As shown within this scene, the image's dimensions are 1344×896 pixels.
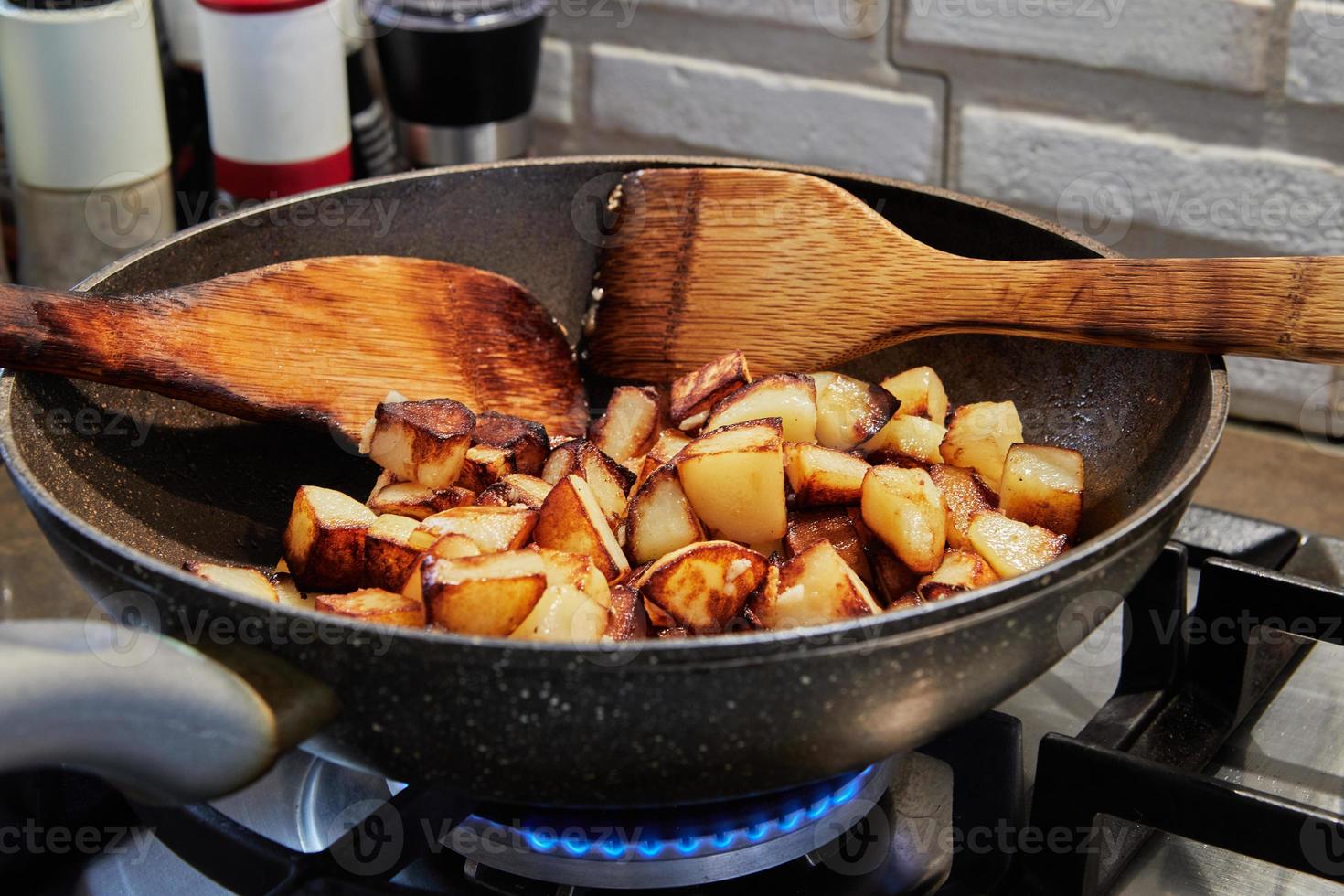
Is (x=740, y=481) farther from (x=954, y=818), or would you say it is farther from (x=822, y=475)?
(x=954, y=818)

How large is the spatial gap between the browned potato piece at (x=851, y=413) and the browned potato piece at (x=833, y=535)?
0.10m

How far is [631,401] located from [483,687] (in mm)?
596

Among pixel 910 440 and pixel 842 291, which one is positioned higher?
pixel 842 291

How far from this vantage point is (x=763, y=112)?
6.68 feet

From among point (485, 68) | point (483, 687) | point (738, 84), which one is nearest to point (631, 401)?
point (483, 687)

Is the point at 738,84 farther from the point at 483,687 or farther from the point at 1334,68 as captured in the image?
the point at 483,687

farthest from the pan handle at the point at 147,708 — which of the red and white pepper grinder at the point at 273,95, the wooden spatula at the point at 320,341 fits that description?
the red and white pepper grinder at the point at 273,95

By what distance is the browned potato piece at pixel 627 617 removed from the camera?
2.88 ft

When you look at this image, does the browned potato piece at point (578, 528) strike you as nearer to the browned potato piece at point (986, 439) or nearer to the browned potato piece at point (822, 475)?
the browned potato piece at point (822, 475)

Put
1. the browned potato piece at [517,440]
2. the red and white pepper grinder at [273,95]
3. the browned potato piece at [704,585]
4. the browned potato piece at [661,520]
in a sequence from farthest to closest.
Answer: the red and white pepper grinder at [273,95]
the browned potato piece at [517,440]
the browned potato piece at [661,520]
the browned potato piece at [704,585]

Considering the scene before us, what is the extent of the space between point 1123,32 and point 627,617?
4.04 feet

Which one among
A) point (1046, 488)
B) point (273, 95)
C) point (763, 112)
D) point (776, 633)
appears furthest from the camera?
point (763, 112)

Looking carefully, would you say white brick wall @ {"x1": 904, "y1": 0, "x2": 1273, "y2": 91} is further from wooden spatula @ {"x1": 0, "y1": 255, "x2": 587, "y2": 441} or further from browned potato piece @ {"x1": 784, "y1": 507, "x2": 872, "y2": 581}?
browned potato piece @ {"x1": 784, "y1": 507, "x2": 872, "y2": 581}

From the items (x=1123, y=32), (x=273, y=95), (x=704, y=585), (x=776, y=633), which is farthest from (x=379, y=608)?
(x=1123, y=32)
